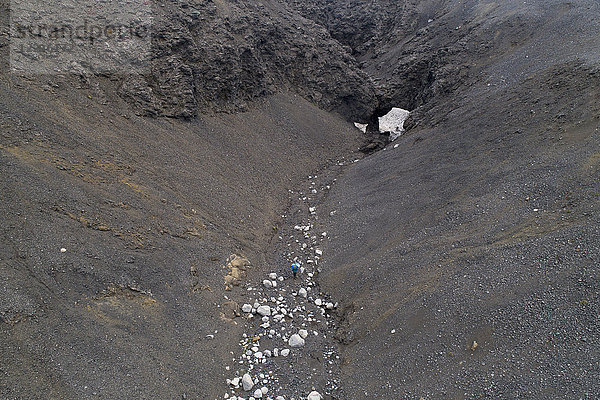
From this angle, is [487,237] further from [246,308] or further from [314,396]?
[246,308]

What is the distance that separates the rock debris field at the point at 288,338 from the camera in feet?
39.1

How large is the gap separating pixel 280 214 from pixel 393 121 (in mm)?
16422

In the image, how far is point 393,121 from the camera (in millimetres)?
32656

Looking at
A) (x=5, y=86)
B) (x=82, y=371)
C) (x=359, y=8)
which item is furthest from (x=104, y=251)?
(x=359, y=8)

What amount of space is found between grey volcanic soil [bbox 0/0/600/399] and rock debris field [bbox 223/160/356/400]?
20.2 inches

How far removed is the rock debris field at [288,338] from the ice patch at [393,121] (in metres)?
15.0

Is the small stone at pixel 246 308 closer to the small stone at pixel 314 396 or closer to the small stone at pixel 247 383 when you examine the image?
the small stone at pixel 247 383

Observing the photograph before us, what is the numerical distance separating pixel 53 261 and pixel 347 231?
11712mm

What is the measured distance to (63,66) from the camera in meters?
17.9

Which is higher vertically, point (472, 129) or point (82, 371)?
point (82, 371)

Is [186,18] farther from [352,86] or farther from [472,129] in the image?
[472,129]

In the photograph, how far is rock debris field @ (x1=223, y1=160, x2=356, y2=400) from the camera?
39.1 ft

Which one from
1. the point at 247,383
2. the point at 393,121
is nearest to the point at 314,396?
the point at 247,383

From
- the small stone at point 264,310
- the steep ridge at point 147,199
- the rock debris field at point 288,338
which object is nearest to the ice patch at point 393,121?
the steep ridge at point 147,199
